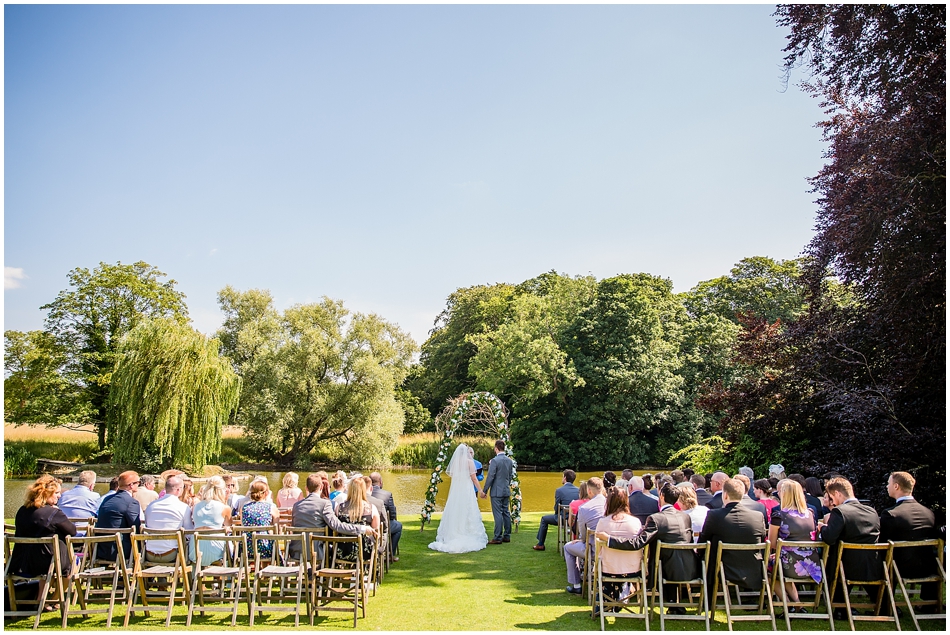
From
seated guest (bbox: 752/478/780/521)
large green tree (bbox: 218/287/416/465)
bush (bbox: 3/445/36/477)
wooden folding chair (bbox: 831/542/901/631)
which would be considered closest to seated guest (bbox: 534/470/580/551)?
seated guest (bbox: 752/478/780/521)

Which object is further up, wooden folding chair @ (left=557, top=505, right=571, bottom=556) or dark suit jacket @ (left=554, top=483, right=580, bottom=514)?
dark suit jacket @ (left=554, top=483, right=580, bottom=514)

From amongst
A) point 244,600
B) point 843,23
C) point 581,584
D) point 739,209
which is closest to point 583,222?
point 739,209

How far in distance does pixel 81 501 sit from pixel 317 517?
2.73 metres

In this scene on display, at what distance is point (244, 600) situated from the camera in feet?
20.9

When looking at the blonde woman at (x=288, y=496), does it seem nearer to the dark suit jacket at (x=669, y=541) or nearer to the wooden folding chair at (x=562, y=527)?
the wooden folding chair at (x=562, y=527)

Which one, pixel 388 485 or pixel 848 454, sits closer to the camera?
pixel 848 454

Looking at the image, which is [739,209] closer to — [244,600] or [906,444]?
[906,444]

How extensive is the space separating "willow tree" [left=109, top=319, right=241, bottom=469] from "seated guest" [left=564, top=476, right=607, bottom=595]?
21.9 meters

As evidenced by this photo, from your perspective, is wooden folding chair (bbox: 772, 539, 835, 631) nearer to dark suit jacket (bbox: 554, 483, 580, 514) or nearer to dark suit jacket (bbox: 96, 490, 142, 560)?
dark suit jacket (bbox: 554, 483, 580, 514)

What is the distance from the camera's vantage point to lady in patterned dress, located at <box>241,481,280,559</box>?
670cm

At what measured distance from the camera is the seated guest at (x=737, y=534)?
575cm

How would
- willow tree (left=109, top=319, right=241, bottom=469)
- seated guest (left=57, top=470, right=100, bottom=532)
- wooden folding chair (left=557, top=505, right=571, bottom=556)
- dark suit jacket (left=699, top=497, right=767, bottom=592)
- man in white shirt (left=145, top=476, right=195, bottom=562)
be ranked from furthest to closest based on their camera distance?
willow tree (left=109, top=319, right=241, bottom=469)
wooden folding chair (left=557, top=505, right=571, bottom=556)
seated guest (left=57, top=470, right=100, bottom=532)
man in white shirt (left=145, top=476, right=195, bottom=562)
dark suit jacket (left=699, top=497, right=767, bottom=592)

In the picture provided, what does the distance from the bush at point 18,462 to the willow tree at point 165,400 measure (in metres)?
4.48

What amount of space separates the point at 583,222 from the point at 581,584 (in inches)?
634
